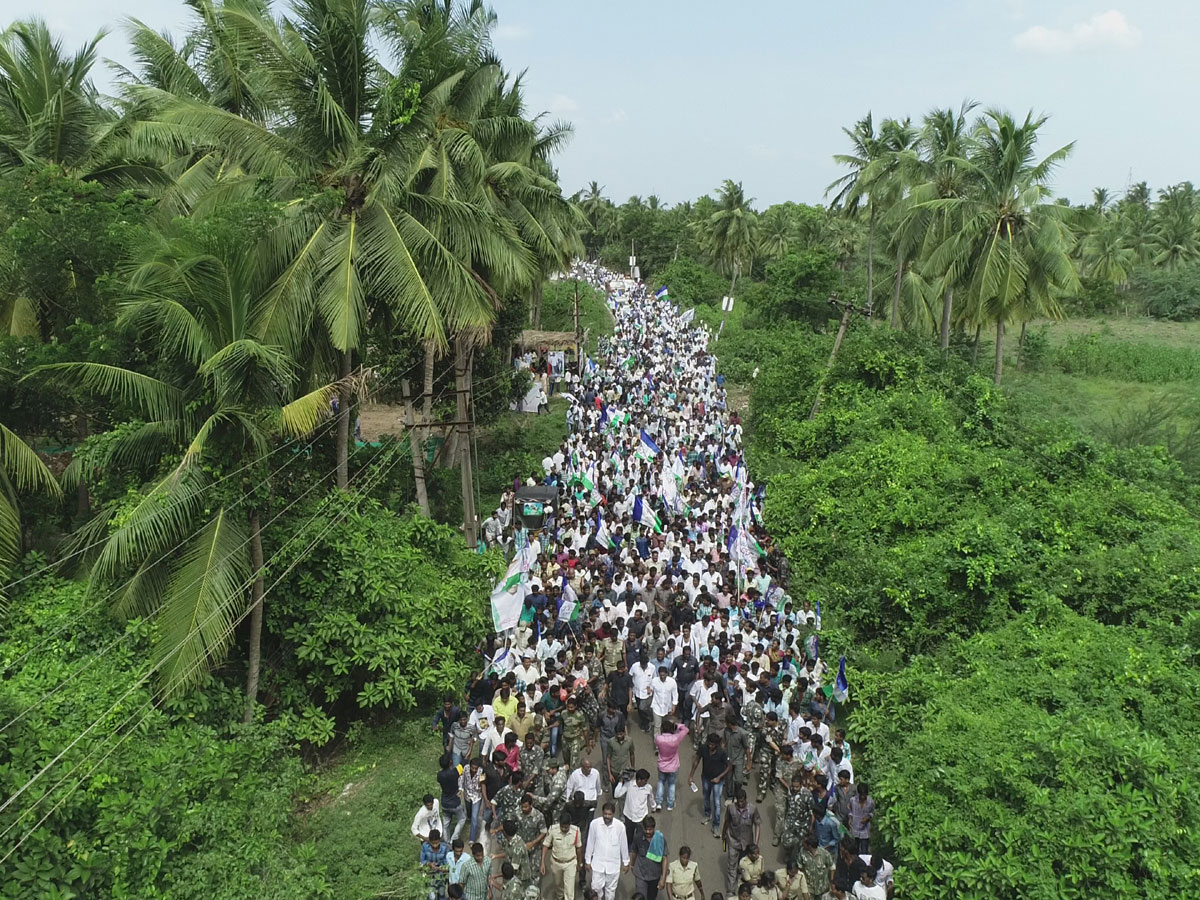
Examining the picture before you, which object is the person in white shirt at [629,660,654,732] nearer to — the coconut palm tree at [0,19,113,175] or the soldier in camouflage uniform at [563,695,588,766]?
the soldier in camouflage uniform at [563,695,588,766]

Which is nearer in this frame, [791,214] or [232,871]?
[232,871]

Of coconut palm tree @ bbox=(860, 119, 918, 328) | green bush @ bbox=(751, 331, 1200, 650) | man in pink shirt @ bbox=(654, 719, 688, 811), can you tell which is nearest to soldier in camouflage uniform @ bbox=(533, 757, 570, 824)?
man in pink shirt @ bbox=(654, 719, 688, 811)

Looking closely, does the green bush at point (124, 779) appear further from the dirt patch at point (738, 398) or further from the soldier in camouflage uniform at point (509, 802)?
the dirt patch at point (738, 398)

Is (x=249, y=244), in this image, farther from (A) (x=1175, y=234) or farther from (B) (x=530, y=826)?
(A) (x=1175, y=234)

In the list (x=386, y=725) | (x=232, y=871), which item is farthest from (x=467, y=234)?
(x=232, y=871)

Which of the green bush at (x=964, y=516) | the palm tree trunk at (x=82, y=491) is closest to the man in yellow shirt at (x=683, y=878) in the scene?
the green bush at (x=964, y=516)

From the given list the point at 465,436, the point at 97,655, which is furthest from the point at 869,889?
the point at 465,436

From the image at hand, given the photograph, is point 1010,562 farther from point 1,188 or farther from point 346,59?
point 1,188
